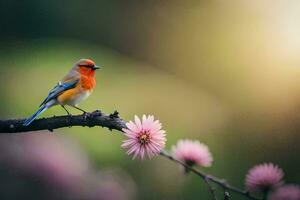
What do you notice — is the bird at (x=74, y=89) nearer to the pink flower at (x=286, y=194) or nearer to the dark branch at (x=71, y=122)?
the dark branch at (x=71, y=122)

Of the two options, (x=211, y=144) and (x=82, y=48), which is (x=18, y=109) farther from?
(x=82, y=48)

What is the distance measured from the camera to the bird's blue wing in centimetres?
84

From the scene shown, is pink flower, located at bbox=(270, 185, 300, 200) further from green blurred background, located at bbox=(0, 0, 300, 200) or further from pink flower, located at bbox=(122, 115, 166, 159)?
green blurred background, located at bbox=(0, 0, 300, 200)

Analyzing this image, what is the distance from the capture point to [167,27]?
3.01 m

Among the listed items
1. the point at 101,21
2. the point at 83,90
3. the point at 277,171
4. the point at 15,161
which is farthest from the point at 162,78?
the point at 277,171

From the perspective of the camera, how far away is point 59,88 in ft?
2.80

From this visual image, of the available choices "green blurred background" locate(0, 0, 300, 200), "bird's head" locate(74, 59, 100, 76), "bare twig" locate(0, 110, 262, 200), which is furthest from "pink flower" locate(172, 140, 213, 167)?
"green blurred background" locate(0, 0, 300, 200)

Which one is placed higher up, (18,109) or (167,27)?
(167,27)

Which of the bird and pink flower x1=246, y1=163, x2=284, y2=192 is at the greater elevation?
the bird

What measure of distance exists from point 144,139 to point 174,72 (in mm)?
2204

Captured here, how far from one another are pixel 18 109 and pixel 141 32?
1.08m

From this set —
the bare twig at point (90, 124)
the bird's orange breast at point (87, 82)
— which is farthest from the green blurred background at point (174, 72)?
the bare twig at point (90, 124)

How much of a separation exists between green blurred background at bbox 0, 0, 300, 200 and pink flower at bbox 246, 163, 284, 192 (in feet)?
2.08

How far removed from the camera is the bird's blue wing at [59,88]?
84cm
